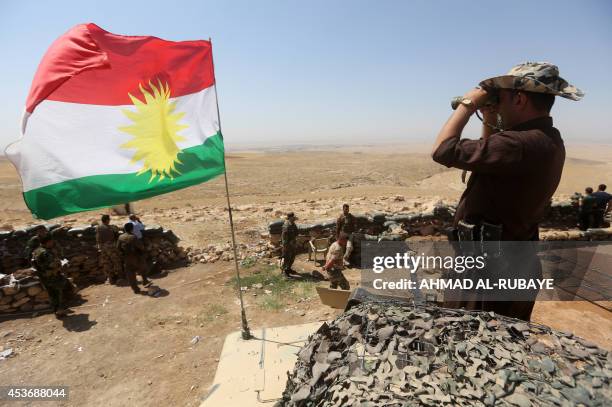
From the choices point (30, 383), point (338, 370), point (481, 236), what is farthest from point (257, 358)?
point (30, 383)

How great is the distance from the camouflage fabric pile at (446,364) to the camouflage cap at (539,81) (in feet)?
4.78

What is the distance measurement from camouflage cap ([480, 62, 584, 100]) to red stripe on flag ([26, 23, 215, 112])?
4280 mm

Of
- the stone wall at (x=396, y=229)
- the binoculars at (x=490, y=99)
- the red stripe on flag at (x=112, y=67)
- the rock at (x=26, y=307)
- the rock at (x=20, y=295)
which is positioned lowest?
the rock at (x=26, y=307)

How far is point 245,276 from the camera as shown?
9.20 metres

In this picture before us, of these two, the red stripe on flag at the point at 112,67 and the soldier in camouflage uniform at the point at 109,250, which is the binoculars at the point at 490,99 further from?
the soldier in camouflage uniform at the point at 109,250

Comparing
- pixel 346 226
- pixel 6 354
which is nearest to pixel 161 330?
pixel 6 354

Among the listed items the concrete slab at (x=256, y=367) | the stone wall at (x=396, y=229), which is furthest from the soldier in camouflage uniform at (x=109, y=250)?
the concrete slab at (x=256, y=367)

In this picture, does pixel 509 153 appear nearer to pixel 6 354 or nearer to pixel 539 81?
pixel 539 81

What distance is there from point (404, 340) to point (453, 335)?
277 mm

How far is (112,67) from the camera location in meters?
4.54

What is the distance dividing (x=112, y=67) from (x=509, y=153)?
16.3ft

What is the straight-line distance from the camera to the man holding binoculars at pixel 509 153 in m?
2.02

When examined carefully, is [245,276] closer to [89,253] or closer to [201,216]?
[89,253]

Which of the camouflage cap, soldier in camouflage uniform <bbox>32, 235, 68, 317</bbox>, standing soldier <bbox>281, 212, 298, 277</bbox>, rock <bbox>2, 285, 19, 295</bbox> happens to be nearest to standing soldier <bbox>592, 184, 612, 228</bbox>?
standing soldier <bbox>281, 212, 298, 277</bbox>
